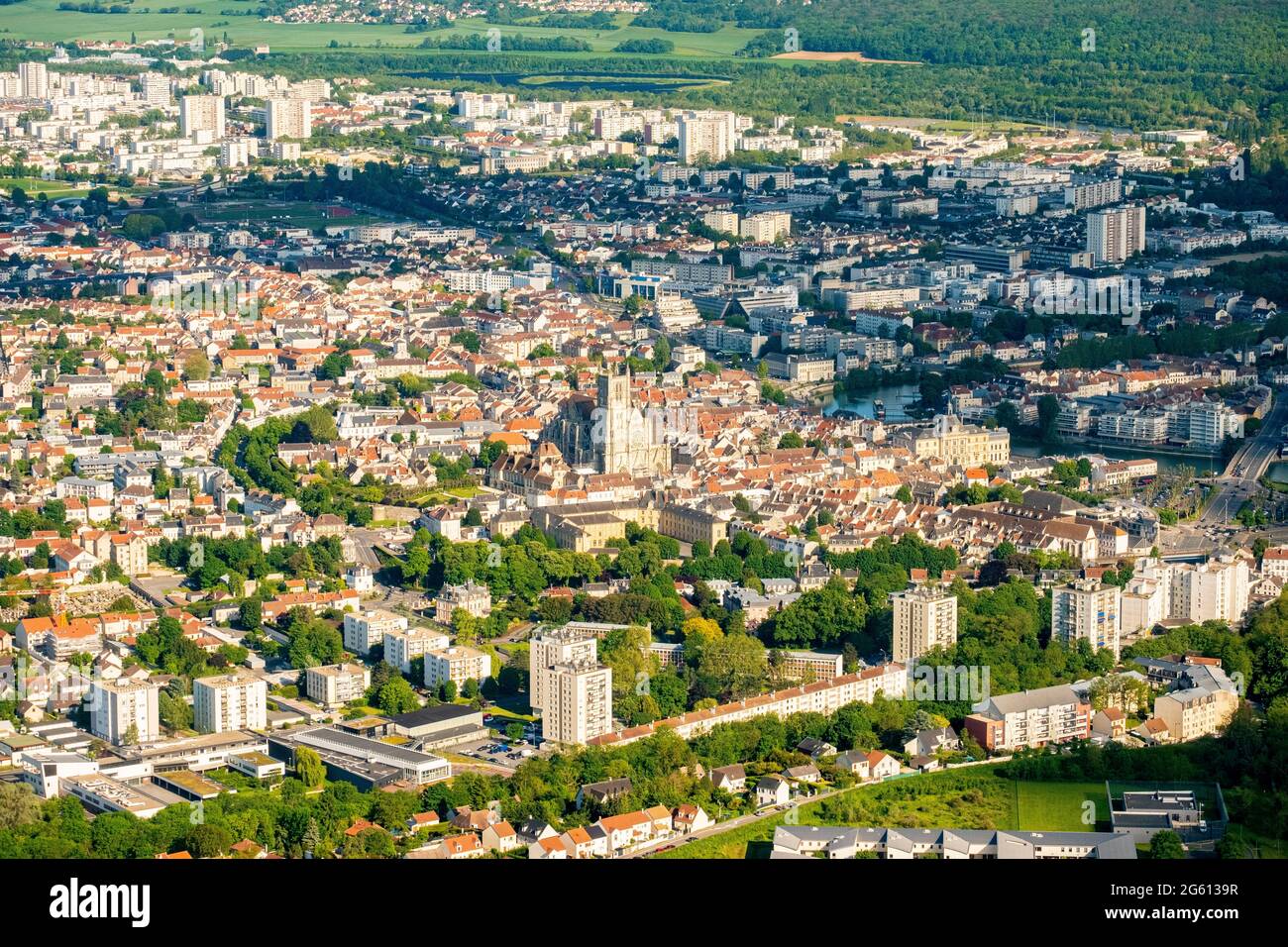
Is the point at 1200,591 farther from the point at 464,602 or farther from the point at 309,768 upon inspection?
the point at 309,768

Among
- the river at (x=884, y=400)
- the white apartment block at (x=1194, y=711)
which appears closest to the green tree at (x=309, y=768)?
the white apartment block at (x=1194, y=711)

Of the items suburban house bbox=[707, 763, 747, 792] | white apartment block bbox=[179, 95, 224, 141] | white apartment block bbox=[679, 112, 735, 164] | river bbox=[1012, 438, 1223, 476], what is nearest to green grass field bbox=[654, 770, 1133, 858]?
suburban house bbox=[707, 763, 747, 792]

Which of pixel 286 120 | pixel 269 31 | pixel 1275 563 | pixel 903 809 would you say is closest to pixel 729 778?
pixel 903 809

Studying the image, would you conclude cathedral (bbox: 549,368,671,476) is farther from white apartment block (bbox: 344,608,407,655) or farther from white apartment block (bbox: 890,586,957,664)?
white apartment block (bbox: 890,586,957,664)

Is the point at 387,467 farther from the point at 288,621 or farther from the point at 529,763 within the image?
the point at 529,763

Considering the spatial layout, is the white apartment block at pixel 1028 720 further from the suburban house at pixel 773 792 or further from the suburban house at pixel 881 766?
the suburban house at pixel 773 792
